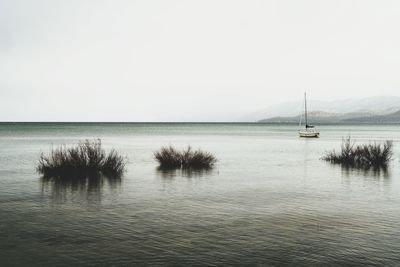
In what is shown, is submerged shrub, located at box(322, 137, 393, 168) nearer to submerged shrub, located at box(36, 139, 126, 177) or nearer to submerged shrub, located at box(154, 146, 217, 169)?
submerged shrub, located at box(154, 146, 217, 169)

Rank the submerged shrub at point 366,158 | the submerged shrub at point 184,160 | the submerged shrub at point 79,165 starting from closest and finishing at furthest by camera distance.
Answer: the submerged shrub at point 79,165
the submerged shrub at point 184,160
the submerged shrub at point 366,158

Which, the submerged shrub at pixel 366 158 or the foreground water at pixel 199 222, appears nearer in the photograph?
the foreground water at pixel 199 222

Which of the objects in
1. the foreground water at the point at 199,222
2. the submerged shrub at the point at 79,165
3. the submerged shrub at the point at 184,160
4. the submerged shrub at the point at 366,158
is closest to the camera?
the foreground water at the point at 199,222

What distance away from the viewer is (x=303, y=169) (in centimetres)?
2869

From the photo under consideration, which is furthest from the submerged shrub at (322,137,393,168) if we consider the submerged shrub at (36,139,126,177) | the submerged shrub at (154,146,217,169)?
the submerged shrub at (36,139,126,177)

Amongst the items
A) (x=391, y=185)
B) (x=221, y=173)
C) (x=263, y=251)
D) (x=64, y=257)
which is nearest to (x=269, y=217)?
(x=263, y=251)

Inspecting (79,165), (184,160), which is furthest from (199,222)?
(184,160)

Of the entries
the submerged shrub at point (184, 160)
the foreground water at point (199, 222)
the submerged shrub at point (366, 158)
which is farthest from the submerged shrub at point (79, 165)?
the submerged shrub at point (366, 158)

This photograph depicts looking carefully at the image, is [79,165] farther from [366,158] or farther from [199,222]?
[366,158]

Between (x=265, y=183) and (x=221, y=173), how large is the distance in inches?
177

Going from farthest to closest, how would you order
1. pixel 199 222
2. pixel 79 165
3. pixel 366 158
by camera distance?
pixel 366 158
pixel 79 165
pixel 199 222

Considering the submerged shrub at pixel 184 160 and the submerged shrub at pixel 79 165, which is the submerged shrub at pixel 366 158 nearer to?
the submerged shrub at pixel 184 160

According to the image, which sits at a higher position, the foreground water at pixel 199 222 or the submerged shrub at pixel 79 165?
the submerged shrub at pixel 79 165

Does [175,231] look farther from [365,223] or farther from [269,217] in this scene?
[365,223]
